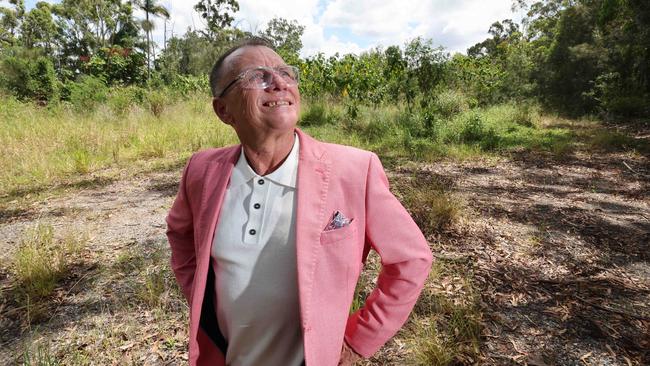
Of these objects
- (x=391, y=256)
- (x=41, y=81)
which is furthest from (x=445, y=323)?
(x=41, y=81)

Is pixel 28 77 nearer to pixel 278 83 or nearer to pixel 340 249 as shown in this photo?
pixel 278 83

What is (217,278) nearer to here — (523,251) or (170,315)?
(170,315)

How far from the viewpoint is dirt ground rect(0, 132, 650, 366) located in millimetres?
2520

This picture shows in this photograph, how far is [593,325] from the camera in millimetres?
2617

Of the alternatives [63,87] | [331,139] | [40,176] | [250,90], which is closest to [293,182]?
[250,90]

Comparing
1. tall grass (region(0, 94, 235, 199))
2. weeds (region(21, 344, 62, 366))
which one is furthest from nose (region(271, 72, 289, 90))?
tall grass (region(0, 94, 235, 199))

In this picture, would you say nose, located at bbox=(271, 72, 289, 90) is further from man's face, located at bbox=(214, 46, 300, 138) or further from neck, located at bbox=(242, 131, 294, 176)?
neck, located at bbox=(242, 131, 294, 176)

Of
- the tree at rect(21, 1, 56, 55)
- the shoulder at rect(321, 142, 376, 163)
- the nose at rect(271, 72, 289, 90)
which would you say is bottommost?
the shoulder at rect(321, 142, 376, 163)

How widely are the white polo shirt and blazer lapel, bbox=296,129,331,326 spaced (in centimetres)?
6

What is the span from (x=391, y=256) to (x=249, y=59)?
0.82 meters

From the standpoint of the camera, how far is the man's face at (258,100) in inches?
48.6

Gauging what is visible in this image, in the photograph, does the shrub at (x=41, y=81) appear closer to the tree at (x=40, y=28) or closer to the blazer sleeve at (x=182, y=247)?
the tree at (x=40, y=28)

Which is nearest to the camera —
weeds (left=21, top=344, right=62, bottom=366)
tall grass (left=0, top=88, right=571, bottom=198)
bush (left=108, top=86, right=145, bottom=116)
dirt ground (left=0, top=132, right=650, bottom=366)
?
weeds (left=21, top=344, right=62, bottom=366)

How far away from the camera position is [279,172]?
1224 mm
